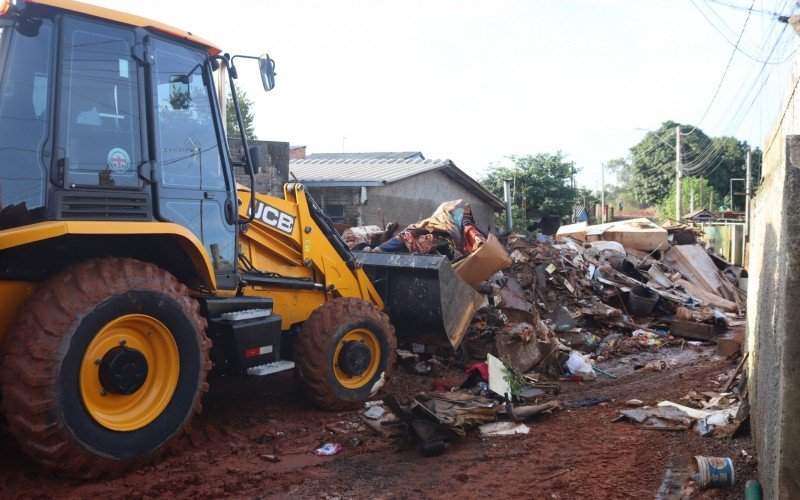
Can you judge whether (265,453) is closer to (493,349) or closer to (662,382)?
(493,349)

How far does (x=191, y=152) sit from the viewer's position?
4.99 m

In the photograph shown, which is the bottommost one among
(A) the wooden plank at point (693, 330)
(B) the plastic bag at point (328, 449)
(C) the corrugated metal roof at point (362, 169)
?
(A) the wooden plank at point (693, 330)

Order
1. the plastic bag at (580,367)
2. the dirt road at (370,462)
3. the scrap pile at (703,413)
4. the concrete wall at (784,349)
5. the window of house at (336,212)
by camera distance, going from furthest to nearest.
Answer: the window of house at (336,212) → the plastic bag at (580,367) → the scrap pile at (703,413) → the dirt road at (370,462) → the concrete wall at (784,349)

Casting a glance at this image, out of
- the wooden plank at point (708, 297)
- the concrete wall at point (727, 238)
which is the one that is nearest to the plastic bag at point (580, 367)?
the wooden plank at point (708, 297)

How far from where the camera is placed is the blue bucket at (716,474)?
388 centimetres

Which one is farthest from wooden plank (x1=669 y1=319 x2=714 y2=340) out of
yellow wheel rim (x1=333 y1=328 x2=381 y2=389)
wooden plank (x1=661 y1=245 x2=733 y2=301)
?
yellow wheel rim (x1=333 y1=328 x2=381 y2=389)

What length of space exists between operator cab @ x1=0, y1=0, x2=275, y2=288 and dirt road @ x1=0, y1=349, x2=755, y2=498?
131 cm

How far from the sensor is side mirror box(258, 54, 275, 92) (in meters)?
5.08

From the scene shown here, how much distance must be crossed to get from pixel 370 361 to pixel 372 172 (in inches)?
500

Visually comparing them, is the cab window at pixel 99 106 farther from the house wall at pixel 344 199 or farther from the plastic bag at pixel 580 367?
the house wall at pixel 344 199

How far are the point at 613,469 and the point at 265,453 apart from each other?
252cm

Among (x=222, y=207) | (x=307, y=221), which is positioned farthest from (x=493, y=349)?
(x=222, y=207)

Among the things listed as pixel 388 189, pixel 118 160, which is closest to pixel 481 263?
pixel 118 160

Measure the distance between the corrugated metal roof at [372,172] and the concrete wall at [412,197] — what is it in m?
0.26
